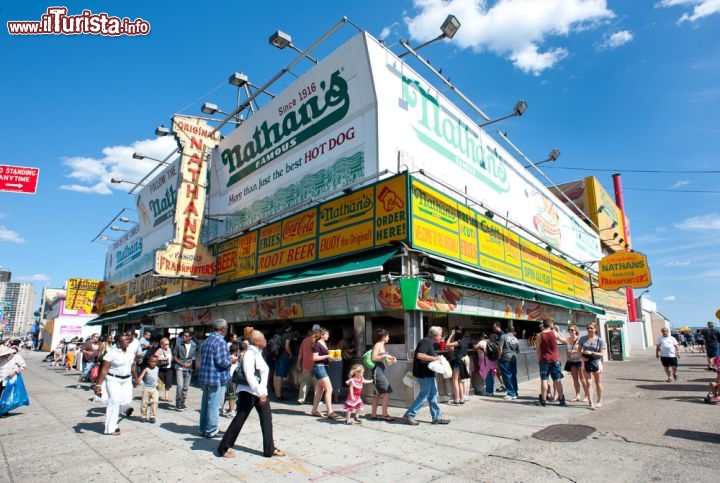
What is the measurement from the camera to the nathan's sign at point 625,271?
733 inches

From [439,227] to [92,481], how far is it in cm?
845

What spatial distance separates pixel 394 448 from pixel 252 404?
1998 mm

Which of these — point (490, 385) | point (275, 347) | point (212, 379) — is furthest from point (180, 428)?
point (490, 385)

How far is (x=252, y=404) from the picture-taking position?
18.2 ft

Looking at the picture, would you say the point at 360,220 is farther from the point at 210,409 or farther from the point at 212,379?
the point at 210,409

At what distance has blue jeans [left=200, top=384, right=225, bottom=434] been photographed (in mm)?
6441

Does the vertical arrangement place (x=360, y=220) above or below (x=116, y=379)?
above

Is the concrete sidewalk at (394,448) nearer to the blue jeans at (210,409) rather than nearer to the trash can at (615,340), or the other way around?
the blue jeans at (210,409)

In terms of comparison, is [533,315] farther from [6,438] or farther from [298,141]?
[6,438]

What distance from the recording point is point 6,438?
22.0 feet

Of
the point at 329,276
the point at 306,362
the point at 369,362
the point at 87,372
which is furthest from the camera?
the point at 87,372

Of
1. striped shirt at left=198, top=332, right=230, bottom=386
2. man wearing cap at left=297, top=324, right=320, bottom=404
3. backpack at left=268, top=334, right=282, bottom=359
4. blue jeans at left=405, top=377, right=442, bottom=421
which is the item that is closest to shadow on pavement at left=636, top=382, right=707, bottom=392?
blue jeans at left=405, top=377, right=442, bottom=421

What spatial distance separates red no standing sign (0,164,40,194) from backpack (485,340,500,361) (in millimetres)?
11853

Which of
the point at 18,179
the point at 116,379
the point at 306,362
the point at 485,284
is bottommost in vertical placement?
the point at 116,379
